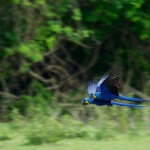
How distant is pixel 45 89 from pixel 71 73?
3.07ft

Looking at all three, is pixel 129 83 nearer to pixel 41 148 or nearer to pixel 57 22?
pixel 57 22

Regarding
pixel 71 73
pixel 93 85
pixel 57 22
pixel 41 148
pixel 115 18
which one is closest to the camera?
pixel 93 85

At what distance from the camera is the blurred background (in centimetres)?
948

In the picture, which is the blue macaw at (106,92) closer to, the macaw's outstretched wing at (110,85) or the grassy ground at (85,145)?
the macaw's outstretched wing at (110,85)

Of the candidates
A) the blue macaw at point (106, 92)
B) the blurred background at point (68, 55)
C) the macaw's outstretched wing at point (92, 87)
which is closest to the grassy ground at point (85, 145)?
the blurred background at point (68, 55)

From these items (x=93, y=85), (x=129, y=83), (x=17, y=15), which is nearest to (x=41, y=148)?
(x=93, y=85)

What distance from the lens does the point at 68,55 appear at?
11.9 metres

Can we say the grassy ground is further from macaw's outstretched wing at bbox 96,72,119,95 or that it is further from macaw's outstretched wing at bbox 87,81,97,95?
macaw's outstretched wing at bbox 96,72,119,95

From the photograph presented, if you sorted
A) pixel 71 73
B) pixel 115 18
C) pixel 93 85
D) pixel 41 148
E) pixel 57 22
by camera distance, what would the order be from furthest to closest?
pixel 71 73 < pixel 115 18 < pixel 57 22 < pixel 41 148 < pixel 93 85

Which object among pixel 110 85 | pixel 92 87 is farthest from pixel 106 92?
pixel 92 87

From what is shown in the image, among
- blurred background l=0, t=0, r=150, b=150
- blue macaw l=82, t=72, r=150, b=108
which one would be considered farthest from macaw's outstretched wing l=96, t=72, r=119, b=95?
blurred background l=0, t=0, r=150, b=150

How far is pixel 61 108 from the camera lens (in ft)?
33.1

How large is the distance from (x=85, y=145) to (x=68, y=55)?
5.96 m

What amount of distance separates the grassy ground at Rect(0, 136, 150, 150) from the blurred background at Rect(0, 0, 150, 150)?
112 cm
